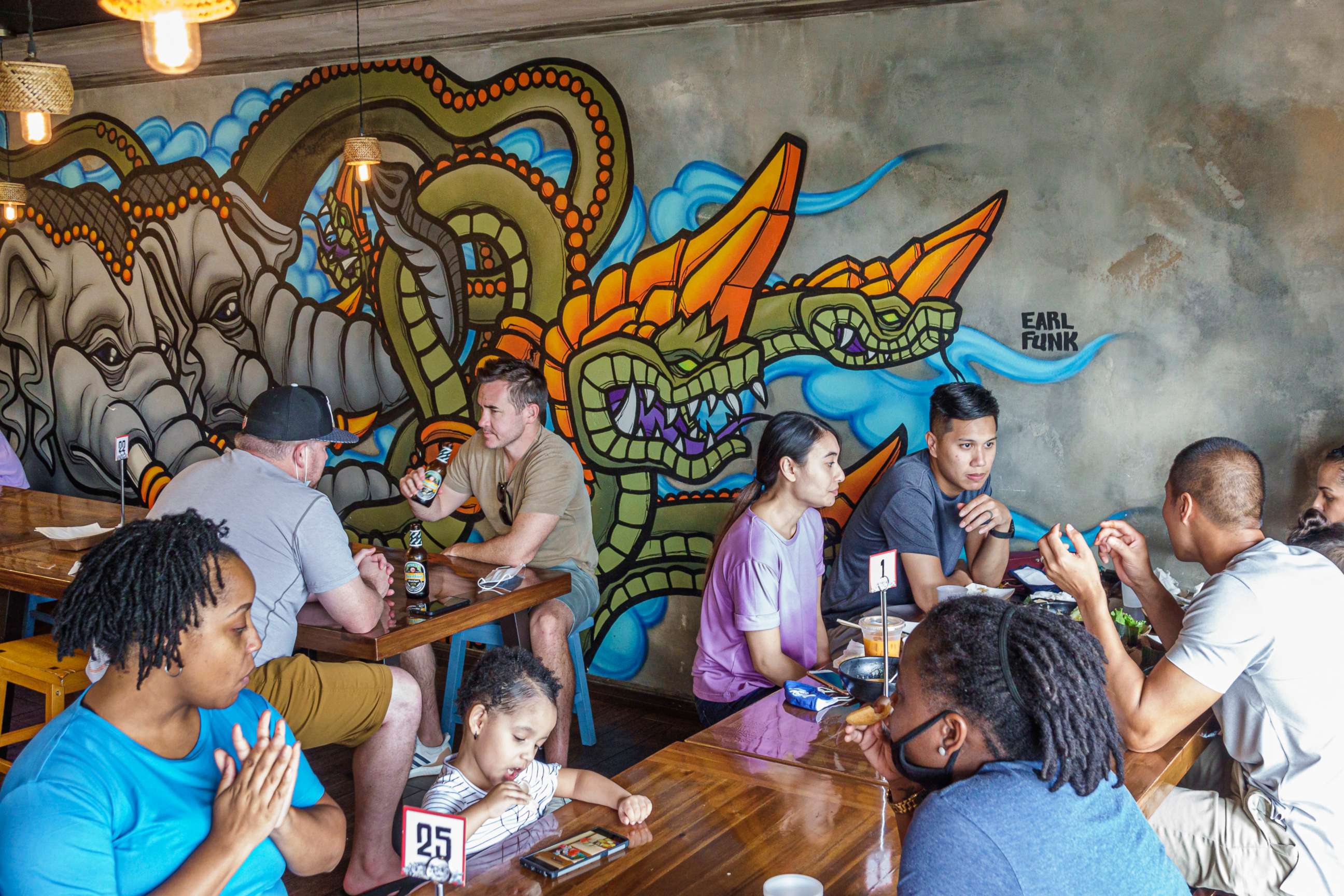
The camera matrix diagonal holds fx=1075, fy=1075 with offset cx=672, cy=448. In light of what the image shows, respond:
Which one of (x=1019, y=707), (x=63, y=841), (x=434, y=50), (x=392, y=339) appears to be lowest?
(x=63, y=841)

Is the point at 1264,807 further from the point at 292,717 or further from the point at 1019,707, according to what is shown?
the point at 292,717

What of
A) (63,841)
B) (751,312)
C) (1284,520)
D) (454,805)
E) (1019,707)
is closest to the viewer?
(1019,707)

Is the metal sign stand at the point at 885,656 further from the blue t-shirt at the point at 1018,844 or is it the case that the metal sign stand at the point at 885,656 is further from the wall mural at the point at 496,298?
the wall mural at the point at 496,298

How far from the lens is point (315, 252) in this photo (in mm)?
5773

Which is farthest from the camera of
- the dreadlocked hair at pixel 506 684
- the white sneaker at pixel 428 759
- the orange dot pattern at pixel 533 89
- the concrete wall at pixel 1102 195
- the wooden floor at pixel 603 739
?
the orange dot pattern at pixel 533 89

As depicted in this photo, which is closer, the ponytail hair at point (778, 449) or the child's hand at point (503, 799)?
the child's hand at point (503, 799)

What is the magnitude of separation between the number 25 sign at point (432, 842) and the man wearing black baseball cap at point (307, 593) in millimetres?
1389

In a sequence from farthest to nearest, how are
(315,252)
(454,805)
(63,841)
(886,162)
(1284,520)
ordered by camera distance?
(315,252) → (886,162) → (1284,520) → (454,805) → (63,841)

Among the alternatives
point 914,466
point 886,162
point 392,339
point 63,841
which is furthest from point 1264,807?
point 392,339

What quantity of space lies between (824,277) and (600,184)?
1.16 meters

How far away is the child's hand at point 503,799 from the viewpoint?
213 cm

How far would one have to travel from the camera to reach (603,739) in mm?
4590

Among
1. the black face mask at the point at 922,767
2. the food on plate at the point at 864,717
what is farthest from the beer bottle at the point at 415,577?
the black face mask at the point at 922,767

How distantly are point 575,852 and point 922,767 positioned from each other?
69 cm
